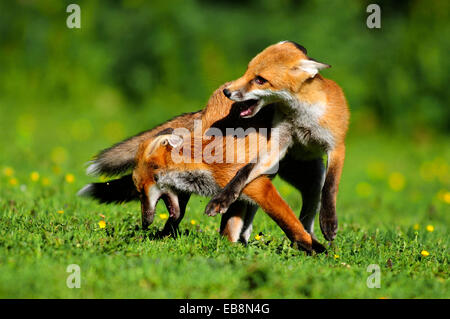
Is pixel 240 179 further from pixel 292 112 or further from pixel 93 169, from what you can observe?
pixel 93 169

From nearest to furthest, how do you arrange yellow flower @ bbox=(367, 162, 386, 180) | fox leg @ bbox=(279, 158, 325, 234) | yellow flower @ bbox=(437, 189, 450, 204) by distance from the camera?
1. fox leg @ bbox=(279, 158, 325, 234)
2. yellow flower @ bbox=(437, 189, 450, 204)
3. yellow flower @ bbox=(367, 162, 386, 180)

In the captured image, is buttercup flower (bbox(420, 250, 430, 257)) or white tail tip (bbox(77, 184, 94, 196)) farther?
white tail tip (bbox(77, 184, 94, 196))

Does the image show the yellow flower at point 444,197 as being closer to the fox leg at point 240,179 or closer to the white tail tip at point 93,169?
the fox leg at point 240,179

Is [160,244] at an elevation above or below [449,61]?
below

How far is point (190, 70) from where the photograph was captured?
47.4ft

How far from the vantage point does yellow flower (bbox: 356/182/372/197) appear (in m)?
9.81

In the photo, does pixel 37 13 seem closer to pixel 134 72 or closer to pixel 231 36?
pixel 134 72

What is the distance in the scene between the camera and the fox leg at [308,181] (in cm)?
630

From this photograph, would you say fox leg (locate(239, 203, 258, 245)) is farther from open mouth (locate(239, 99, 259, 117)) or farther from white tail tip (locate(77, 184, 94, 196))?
white tail tip (locate(77, 184, 94, 196))

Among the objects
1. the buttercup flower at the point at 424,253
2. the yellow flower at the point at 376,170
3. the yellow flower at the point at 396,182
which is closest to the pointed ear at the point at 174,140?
the buttercup flower at the point at 424,253

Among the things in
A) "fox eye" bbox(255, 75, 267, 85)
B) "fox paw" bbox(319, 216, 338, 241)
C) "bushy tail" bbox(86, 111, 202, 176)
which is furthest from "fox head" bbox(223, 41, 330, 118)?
"fox paw" bbox(319, 216, 338, 241)

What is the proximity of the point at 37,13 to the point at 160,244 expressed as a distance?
12361mm

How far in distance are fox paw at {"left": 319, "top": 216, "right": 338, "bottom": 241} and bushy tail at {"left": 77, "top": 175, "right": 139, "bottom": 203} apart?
2.15 metres
